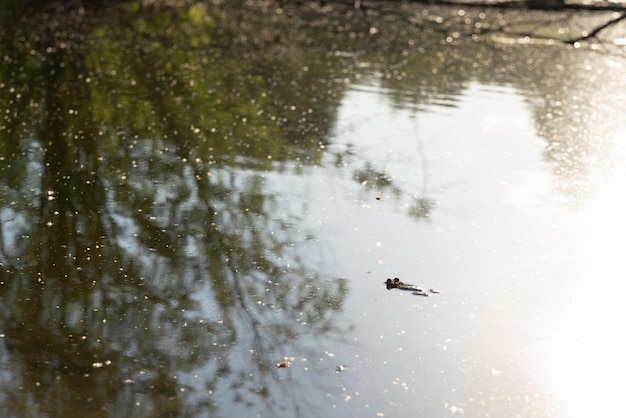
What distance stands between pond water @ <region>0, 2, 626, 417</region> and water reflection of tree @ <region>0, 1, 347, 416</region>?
0.02 metres

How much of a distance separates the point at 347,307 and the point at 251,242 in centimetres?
124

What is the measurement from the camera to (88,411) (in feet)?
14.3

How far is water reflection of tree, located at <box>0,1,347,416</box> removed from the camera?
4652 mm

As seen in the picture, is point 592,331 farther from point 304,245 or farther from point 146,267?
point 146,267

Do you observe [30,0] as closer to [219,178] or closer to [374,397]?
[219,178]

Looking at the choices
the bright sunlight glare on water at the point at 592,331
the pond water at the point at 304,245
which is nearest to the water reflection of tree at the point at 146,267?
the pond water at the point at 304,245

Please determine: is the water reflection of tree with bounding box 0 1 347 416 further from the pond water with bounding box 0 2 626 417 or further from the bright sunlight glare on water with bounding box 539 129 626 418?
the bright sunlight glare on water with bounding box 539 129 626 418

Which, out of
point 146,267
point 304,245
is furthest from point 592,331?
point 146,267

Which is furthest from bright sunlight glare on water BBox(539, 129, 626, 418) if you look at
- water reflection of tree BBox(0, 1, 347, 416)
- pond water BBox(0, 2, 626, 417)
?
water reflection of tree BBox(0, 1, 347, 416)

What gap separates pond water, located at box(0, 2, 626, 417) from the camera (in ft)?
15.6

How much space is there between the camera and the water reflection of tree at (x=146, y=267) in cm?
465

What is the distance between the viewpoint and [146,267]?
6074 millimetres

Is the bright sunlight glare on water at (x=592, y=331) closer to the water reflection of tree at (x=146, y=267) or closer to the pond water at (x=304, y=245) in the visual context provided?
the pond water at (x=304, y=245)

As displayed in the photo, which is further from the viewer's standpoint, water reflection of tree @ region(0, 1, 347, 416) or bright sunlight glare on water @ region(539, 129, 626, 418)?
bright sunlight glare on water @ region(539, 129, 626, 418)
